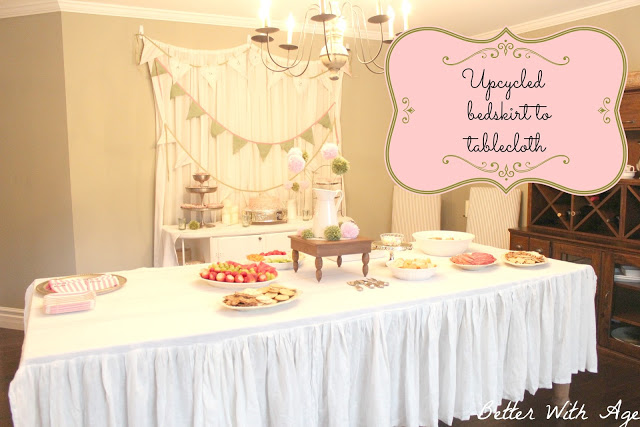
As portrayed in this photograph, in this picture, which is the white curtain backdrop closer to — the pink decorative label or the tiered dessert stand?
the tiered dessert stand

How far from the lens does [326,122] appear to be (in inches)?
180

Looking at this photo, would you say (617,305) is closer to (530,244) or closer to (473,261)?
(530,244)

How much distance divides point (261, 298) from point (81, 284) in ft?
2.64

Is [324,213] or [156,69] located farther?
[156,69]

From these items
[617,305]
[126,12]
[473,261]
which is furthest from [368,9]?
[617,305]

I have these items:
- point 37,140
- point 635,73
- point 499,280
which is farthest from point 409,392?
point 37,140

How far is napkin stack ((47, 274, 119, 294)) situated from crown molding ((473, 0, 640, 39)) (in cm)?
340

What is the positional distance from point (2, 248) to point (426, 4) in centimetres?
Result: 359

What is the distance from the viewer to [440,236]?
304 cm

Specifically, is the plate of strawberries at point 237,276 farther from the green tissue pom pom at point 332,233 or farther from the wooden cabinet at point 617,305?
the wooden cabinet at point 617,305

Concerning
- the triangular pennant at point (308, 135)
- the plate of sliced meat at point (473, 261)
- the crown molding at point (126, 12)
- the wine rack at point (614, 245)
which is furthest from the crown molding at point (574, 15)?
the plate of sliced meat at point (473, 261)

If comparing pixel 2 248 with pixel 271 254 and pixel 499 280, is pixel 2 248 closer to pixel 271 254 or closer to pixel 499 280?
pixel 271 254

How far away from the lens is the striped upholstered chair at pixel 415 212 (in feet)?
15.7

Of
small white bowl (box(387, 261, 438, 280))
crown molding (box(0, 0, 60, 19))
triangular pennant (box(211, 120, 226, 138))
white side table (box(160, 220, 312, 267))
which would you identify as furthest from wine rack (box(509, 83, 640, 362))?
crown molding (box(0, 0, 60, 19))
